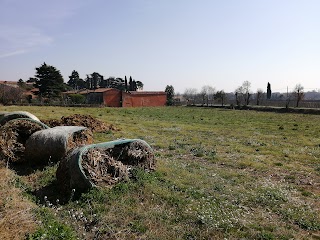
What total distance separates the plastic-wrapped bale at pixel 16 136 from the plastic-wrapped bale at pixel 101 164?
11.5ft

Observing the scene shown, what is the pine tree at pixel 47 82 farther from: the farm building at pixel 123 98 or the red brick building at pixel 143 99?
the red brick building at pixel 143 99

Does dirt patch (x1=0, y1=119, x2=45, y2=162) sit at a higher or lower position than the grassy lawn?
higher

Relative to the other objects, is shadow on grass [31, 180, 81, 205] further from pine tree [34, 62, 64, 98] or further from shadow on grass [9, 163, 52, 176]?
pine tree [34, 62, 64, 98]

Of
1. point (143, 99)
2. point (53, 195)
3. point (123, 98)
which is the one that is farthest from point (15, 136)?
point (143, 99)

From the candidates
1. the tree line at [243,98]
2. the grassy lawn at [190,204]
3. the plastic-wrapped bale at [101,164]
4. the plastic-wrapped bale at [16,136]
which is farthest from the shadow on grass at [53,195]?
the tree line at [243,98]

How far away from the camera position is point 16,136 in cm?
1219

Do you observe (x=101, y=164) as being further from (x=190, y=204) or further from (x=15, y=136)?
(x=15, y=136)

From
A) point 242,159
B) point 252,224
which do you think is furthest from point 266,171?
point 252,224

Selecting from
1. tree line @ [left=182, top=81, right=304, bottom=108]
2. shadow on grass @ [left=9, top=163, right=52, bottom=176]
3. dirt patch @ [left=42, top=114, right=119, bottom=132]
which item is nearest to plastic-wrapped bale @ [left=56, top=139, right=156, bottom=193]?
shadow on grass @ [left=9, top=163, right=52, bottom=176]

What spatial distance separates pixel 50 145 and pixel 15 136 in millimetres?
2251

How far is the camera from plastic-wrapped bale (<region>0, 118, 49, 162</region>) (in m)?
11.4

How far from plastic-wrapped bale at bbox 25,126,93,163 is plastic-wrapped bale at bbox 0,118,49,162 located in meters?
0.70

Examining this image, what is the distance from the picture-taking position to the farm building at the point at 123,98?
67.3 m

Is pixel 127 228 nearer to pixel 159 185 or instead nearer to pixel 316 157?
pixel 159 185
